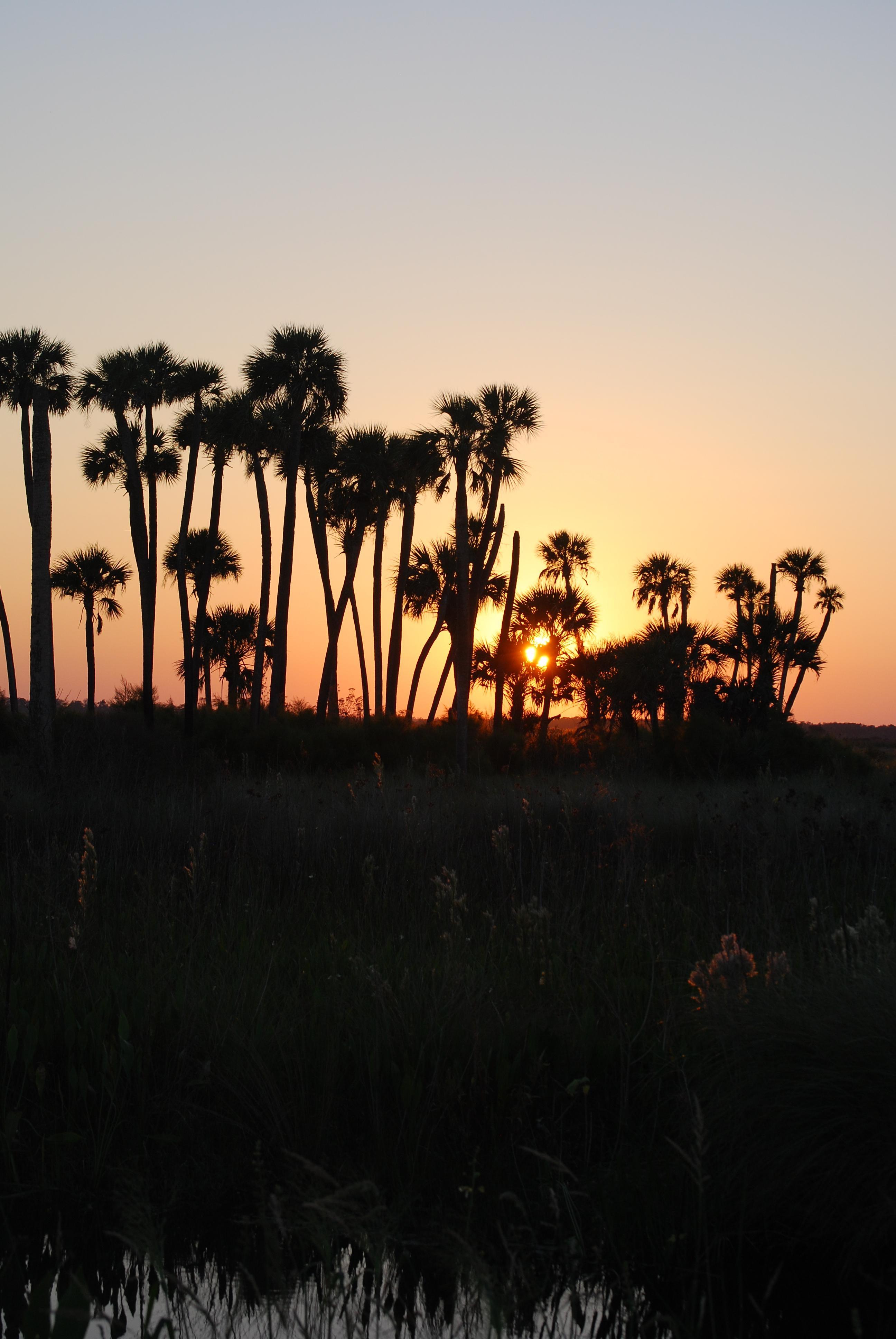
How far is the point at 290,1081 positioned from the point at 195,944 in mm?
2050

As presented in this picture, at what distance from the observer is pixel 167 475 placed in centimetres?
3869

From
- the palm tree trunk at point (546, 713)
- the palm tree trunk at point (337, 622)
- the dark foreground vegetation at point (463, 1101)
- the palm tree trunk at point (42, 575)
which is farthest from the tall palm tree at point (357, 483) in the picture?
the dark foreground vegetation at point (463, 1101)

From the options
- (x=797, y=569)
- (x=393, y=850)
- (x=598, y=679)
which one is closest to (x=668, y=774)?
(x=598, y=679)

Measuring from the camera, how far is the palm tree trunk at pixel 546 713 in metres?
33.1

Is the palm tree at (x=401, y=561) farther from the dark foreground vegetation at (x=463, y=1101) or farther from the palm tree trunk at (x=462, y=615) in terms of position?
the dark foreground vegetation at (x=463, y=1101)

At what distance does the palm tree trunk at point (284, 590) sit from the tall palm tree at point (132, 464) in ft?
14.3

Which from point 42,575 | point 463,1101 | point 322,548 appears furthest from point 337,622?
point 463,1101

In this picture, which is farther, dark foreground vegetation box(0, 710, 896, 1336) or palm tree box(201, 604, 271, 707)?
palm tree box(201, 604, 271, 707)

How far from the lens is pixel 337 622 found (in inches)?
1492

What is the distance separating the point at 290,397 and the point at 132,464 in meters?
5.81

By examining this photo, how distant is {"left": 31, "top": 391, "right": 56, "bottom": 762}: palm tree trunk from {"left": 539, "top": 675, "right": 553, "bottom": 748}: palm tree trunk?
676 inches

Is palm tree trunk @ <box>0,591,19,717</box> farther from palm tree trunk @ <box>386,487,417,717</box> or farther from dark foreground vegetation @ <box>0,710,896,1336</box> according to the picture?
dark foreground vegetation @ <box>0,710,896,1336</box>

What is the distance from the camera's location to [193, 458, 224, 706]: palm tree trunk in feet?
108

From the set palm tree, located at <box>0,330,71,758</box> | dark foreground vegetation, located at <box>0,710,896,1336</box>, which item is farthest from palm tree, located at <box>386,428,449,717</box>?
dark foreground vegetation, located at <box>0,710,896,1336</box>
